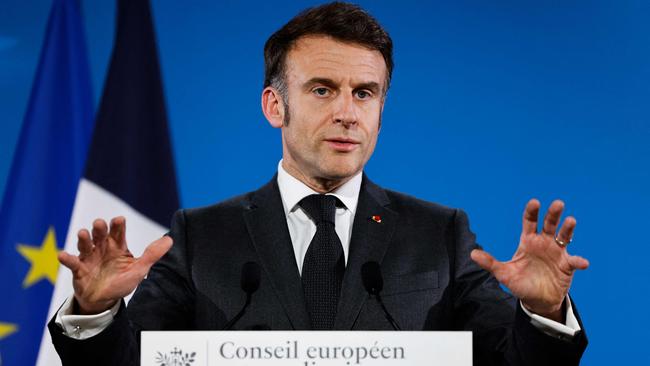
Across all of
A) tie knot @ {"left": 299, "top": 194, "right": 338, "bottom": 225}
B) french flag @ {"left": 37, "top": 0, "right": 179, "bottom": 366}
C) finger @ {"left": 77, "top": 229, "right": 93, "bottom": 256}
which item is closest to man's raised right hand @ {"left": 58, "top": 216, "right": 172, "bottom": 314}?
finger @ {"left": 77, "top": 229, "right": 93, "bottom": 256}

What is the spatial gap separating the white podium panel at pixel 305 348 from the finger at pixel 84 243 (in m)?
0.24

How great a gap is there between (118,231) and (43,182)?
6.16ft

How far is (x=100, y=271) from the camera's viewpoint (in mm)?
1583

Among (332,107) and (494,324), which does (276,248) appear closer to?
(332,107)

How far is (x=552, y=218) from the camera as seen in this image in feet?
5.04

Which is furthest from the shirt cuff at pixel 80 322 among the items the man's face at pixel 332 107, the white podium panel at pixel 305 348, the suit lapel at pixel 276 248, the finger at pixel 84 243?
the man's face at pixel 332 107

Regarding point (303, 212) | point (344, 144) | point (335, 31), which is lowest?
point (303, 212)

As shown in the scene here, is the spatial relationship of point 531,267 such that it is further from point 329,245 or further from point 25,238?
point 25,238

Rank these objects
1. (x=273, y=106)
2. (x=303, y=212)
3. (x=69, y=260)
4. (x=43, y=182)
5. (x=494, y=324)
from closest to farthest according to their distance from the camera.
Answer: (x=69, y=260), (x=494, y=324), (x=303, y=212), (x=273, y=106), (x=43, y=182)

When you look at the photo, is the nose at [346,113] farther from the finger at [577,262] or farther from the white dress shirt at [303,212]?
the finger at [577,262]

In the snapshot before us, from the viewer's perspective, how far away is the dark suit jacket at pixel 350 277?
73.0 inches

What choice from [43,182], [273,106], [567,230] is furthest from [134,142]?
[567,230]

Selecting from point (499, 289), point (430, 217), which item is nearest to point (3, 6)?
point (430, 217)

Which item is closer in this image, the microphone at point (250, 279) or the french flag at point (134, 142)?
the microphone at point (250, 279)
